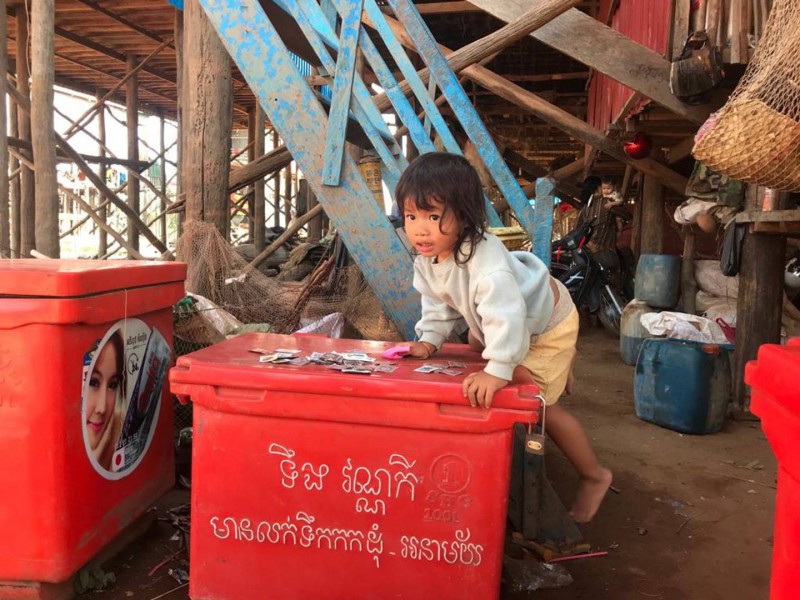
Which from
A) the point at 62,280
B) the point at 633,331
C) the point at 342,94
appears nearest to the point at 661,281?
the point at 633,331

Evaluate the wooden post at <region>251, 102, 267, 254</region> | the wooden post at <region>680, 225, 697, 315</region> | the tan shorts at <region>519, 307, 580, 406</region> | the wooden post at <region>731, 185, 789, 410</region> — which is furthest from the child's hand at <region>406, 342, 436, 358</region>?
the wooden post at <region>251, 102, 267, 254</region>

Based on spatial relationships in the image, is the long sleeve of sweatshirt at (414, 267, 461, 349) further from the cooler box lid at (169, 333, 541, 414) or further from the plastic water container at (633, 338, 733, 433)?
the plastic water container at (633, 338, 733, 433)

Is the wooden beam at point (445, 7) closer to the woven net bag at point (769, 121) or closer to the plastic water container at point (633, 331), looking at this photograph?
the plastic water container at point (633, 331)

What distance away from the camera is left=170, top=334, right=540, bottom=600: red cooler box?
1.75 metres

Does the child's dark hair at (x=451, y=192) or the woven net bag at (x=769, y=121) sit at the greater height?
the woven net bag at (x=769, y=121)

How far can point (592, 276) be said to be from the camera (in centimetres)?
788

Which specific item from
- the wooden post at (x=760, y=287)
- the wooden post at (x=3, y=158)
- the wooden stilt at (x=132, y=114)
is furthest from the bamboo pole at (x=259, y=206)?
the wooden post at (x=760, y=287)

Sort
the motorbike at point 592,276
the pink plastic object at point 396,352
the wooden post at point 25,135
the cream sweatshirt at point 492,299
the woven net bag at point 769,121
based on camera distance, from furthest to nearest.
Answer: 1. the motorbike at point 592,276
2. the wooden post at point 25,135
3. the woven net bag at point 769,121
4. the pink plastic object at point 396,352
5. the cream sweatshirt at point 492,299

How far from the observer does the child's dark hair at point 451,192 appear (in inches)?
80.4

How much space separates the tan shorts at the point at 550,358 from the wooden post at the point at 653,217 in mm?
5338

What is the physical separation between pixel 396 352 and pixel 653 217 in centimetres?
605

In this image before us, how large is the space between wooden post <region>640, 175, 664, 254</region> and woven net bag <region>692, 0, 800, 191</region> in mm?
4677

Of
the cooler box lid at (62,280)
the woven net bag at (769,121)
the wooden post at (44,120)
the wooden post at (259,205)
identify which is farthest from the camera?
the wooden post at (259,205)

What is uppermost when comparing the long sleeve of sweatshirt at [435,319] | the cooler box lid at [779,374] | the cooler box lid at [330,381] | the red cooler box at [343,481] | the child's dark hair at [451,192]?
the child's dark hair at [451,192]
